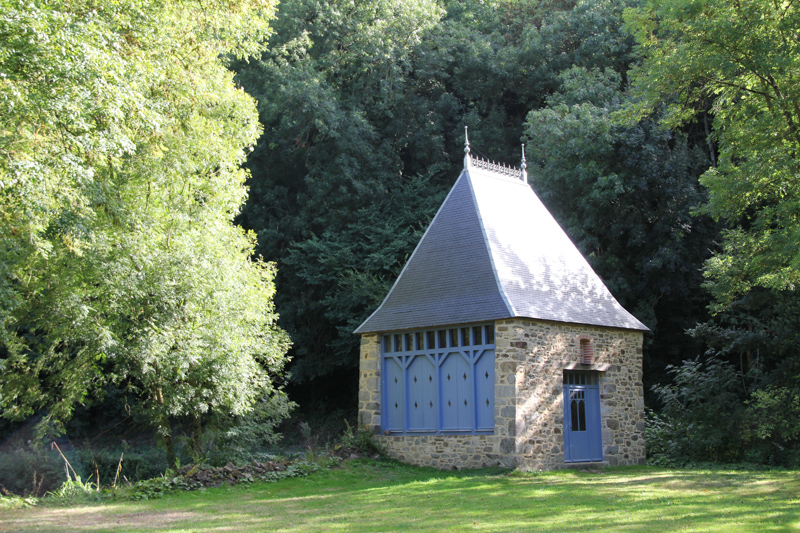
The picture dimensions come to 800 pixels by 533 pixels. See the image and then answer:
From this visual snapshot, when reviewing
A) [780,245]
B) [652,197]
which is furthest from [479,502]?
[652,197]

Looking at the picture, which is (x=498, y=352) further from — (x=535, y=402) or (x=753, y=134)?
(x=753, y=134)

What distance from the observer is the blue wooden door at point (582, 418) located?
1310 cm

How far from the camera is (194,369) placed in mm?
12516

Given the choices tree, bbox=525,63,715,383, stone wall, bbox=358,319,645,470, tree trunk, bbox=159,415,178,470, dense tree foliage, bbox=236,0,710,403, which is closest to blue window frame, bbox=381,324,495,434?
stone wall, bbox=358,319,645,470

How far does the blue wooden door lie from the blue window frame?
1661 millimetres

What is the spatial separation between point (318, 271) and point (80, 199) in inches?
504

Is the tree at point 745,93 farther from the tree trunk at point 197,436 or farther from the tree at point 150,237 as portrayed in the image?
the tree trunk at point 197,436

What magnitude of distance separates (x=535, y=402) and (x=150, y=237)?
718 cm

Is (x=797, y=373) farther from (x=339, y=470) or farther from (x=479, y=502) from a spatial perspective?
(x=339, y=470)

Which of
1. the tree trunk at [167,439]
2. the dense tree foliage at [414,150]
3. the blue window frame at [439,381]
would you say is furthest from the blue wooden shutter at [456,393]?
the dense tree foliage at [414,150]

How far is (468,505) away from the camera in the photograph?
29.1 feet

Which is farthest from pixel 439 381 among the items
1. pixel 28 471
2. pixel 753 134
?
pixel 28 471

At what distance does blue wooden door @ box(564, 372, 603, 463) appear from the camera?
13102mm

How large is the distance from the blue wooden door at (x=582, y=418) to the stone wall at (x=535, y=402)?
18cm
